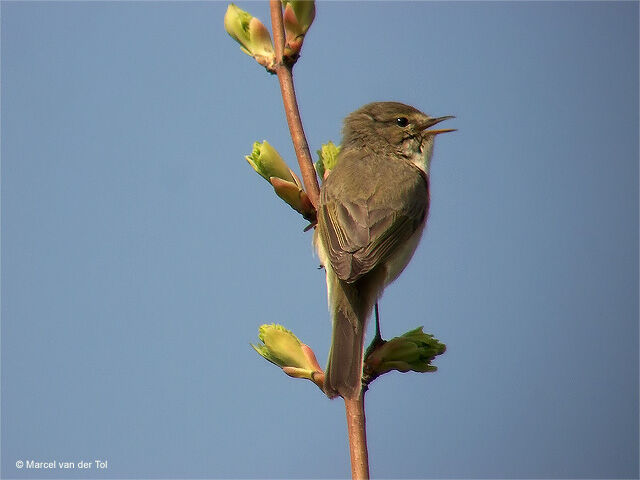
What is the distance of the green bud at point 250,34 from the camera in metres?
2.99

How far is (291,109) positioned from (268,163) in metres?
0.32

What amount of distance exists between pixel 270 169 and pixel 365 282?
2.97ft

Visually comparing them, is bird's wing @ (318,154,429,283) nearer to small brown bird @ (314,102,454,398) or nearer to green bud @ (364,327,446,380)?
small brown bird @ (314,102,454,398)

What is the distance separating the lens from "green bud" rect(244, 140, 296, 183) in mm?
2938

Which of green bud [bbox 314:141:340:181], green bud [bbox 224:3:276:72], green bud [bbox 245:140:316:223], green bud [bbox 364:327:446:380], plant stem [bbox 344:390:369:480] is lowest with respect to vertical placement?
plant stem [bbox 344:390:369:480]

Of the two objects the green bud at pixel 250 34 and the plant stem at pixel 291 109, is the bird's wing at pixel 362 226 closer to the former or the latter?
the plant stem at pixel 291 109

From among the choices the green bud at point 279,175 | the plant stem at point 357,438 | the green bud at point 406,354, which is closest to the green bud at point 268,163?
the green bud at point 279,175

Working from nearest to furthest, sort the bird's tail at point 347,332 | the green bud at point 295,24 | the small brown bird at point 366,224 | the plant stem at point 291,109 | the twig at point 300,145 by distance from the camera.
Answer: the twig at point 300,145 → the bird's tail at point 347,332 → the plant stem at point 291,109 → the green bud at point 295,24 → the small brown bird at point 366,224

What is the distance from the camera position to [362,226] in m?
3.61

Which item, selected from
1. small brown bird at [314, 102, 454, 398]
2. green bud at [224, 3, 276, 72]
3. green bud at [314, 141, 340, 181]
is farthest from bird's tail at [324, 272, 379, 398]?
green bud at [224, 3, 276, 72]

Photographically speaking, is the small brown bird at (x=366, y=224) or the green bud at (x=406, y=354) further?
the small brown bird at (x=366, y=224)

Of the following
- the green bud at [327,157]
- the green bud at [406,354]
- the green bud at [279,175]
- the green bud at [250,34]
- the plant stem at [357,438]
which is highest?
the green bud at [250,34]

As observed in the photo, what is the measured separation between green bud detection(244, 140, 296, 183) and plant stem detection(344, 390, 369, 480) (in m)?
0.97

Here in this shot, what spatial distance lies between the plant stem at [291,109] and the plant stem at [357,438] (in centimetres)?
89
